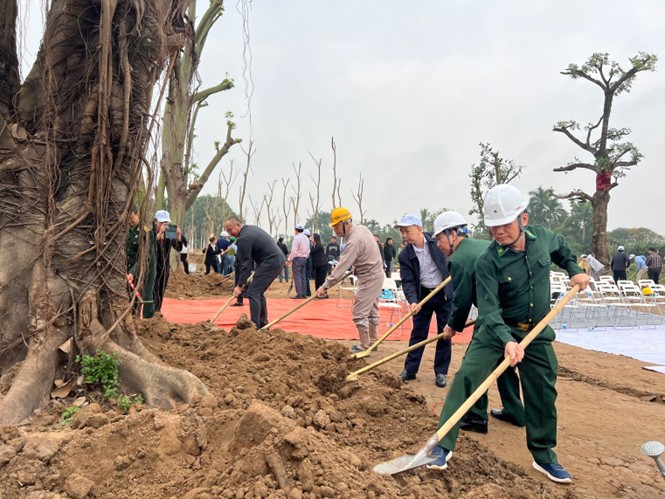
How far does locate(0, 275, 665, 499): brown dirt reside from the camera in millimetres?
2184

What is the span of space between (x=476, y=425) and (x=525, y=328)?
1.07m

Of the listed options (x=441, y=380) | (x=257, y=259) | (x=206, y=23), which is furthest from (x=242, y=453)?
(x=206, y=23)

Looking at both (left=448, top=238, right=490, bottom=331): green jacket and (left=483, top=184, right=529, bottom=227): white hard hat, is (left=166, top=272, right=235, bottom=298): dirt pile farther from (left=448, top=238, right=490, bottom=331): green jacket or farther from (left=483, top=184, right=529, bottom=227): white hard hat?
(left=483, top=184, right=529, bottom=227): white hard hat

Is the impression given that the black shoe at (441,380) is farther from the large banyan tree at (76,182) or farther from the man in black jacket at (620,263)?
the man in black jacket at (620,263)

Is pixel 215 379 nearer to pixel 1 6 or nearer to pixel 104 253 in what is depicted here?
pixel 104 253

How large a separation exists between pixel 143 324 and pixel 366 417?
8.06 ft

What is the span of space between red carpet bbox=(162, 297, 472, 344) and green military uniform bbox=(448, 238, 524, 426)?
3.64m

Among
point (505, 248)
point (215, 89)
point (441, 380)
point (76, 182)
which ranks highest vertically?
point (215, 89)

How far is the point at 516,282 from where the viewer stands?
2990mm

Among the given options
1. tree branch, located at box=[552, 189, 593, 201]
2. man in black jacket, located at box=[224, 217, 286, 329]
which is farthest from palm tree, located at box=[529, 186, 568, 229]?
man in black jacket, located at box=[224, 217, 286, 329]

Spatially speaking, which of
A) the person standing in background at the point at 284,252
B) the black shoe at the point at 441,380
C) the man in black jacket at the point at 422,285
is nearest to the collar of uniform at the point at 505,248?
the man in black jacket at the point at 422,285

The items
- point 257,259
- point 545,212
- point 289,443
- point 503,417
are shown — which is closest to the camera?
point 289,443

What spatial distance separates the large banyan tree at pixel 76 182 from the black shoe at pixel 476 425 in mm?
1990

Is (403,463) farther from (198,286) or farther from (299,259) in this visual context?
(198,286)
